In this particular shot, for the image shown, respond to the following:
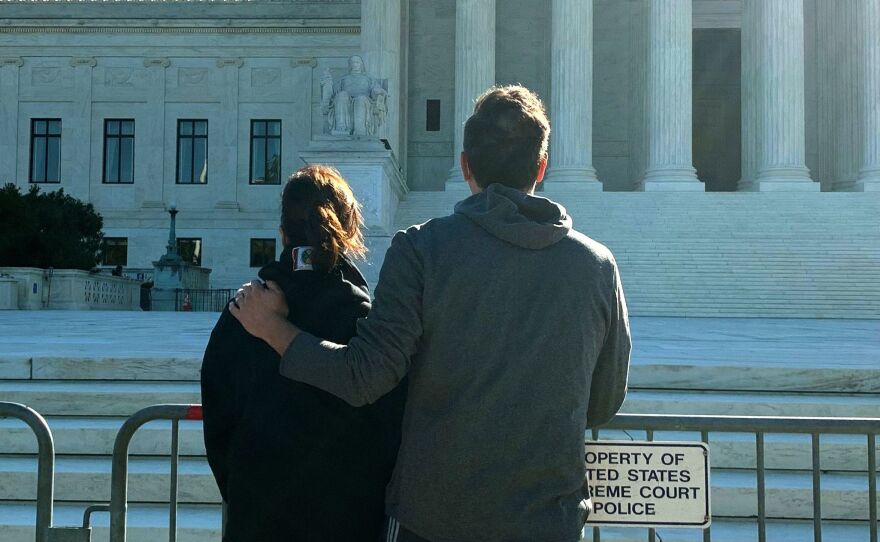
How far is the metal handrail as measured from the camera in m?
3.91

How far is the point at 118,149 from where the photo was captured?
45.0 m

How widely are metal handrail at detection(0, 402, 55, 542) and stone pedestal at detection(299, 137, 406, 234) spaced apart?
17.9 meters

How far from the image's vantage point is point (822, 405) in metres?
6.81

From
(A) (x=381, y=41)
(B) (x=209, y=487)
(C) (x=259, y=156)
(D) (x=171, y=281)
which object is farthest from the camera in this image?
(C) (x=259, y=156)

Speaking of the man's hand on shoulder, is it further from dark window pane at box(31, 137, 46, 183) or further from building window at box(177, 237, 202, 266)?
dark window pane at box(31, 137, 46, 183)

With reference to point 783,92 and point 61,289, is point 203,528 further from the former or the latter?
point 783,92

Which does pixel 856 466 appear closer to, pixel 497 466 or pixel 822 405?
pixel 822 405

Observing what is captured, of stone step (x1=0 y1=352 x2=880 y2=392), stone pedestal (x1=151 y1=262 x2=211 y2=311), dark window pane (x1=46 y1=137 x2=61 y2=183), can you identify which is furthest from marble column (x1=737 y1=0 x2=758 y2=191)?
dark window pane (x1=46 y1=137 x2=61 y2=183)

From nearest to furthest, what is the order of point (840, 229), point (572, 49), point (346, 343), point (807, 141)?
point (346, 343) < point (840, 229) < point (572, 49) < point (807, 141)

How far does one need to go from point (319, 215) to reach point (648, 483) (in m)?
1.59

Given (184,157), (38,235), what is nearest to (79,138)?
(184,157)

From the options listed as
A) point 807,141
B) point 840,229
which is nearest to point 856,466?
point 840,229

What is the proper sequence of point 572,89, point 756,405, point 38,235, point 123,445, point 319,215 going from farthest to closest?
1. point 38,235
2. point 572,89
3. point 756,405
4. point 123,445
5. point 319,215

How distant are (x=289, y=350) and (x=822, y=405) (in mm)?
5141
